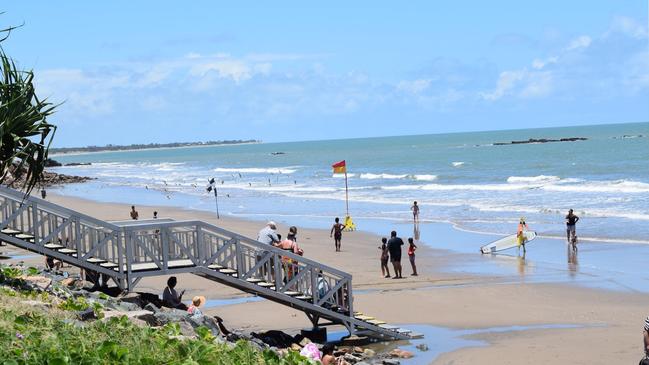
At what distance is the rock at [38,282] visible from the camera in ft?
46.0

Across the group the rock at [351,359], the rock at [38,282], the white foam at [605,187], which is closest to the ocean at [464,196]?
the white foam at [605,187]

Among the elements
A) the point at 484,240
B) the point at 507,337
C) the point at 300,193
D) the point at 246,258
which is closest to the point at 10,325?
the point at 246,258

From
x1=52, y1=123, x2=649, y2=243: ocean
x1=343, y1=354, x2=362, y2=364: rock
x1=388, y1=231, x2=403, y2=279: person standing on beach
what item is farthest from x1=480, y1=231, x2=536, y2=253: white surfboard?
x1=343, y1=354, x2=362, y2=364: rock

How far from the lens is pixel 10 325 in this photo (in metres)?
9.27

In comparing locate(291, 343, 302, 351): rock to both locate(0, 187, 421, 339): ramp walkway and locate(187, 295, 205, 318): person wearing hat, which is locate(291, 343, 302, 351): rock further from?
locate(187, 295, 205, 318): person wearing hat

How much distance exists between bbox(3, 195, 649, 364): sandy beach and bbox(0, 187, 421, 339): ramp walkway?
1.34 meters

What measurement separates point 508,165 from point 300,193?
38544 mm

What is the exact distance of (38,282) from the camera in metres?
14.5

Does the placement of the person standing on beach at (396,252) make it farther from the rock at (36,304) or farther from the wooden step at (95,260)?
the rock at (36,304)

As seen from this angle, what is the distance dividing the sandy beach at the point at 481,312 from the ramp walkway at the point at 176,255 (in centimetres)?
134

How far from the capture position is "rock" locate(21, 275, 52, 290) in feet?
46.0

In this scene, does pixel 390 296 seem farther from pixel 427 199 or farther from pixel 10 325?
pixel 427 199

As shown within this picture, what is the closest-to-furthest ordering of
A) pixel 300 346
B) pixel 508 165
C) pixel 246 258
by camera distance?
1. pixel 300 346
2. pixel 246 258
3. pixel 508 165

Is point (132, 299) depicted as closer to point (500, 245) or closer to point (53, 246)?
point (53, 246)
